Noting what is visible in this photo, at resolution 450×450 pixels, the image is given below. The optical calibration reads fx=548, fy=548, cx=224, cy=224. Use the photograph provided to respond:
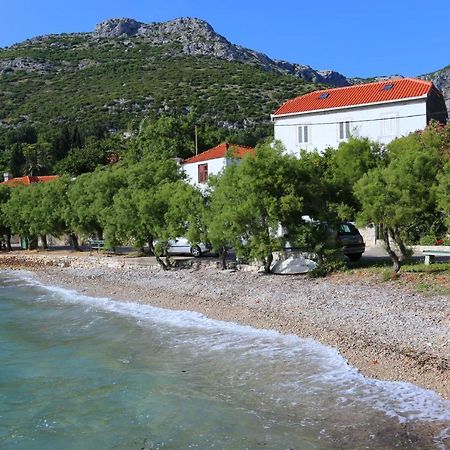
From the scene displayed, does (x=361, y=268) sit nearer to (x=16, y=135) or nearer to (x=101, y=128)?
(x=101, y=128)

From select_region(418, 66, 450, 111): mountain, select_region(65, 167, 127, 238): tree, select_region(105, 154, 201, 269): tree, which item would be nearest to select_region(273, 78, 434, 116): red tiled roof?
select_region(105, 154, 201, 269): tree

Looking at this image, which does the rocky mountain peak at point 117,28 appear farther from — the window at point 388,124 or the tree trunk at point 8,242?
the window at point 388,124

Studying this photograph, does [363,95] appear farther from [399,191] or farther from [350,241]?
[399,191]

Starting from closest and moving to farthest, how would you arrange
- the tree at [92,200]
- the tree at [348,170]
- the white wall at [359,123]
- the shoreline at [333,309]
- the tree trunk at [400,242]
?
the shoreline at [333,309], the tree trunk at [400,242], the tree at [348,170], the tree at [92,200], the white wall at [359,123]

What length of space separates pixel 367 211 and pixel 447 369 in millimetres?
8847

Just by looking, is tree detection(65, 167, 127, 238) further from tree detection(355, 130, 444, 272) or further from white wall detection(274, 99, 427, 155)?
tree detection(355, 130, 444, 272)

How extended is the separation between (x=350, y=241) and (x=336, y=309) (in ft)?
27.4

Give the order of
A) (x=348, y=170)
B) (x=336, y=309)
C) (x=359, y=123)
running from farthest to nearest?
(x=359, y=123) → (x=348, y=170) → (x=336, y=309)

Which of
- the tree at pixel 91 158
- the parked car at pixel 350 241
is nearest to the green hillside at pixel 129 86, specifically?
the tree at pixel 91 158

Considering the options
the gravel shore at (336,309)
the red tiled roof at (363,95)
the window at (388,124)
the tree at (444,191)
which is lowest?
the gravel shore at (336,309)

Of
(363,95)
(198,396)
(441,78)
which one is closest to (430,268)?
(198,396)

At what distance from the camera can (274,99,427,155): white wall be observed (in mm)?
39969

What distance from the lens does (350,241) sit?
81.6ft

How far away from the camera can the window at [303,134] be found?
148 feet
